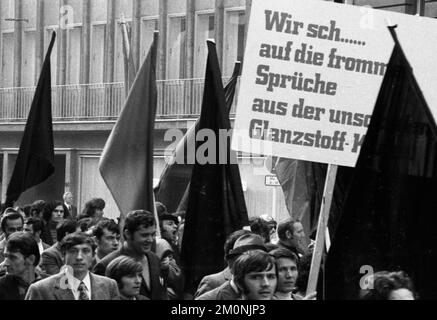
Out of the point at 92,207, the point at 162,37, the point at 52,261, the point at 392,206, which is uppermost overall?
the point at 162,37

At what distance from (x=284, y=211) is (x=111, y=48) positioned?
7417 millimetres

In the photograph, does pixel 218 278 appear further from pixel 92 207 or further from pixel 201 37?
pixel 201 37

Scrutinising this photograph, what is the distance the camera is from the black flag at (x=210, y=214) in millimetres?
10281

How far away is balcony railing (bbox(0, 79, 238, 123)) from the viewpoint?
106 feet

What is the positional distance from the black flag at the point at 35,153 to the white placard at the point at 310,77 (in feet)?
15.3

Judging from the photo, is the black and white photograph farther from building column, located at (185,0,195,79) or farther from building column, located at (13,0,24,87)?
building column, located at (13,0,24,87)

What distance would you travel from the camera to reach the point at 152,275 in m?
9.98

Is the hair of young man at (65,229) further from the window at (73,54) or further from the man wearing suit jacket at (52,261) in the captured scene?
the window at (73,54)

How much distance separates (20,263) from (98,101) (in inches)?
991

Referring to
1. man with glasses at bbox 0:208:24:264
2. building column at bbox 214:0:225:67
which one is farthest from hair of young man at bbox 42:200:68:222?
building column at bbox 214:0:225:67

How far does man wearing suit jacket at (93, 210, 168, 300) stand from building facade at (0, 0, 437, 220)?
19.4 meters

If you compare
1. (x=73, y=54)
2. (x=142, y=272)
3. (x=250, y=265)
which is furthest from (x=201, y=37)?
(x=250, y=265)
